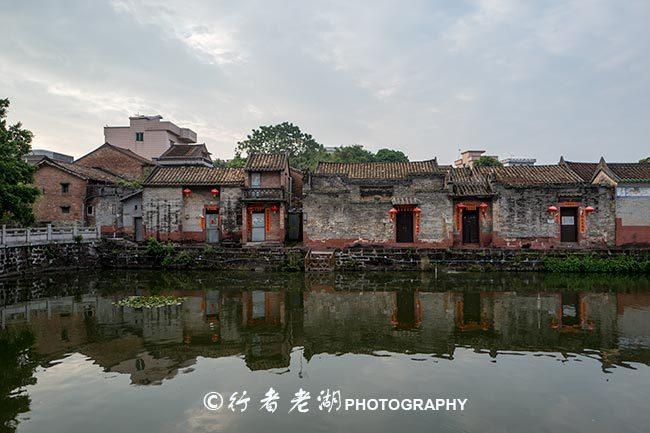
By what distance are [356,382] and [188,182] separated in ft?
67.7

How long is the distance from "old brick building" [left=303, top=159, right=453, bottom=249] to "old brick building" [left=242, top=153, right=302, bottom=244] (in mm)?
2032

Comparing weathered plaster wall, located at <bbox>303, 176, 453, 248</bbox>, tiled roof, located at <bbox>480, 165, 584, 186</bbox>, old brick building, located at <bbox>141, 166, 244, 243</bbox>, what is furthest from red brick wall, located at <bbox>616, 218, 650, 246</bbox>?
old brick building, located at <bbox>141, 166, 244, 243</bbox>

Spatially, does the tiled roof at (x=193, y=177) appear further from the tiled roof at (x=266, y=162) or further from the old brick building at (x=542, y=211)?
the old brick building at (x=542, y=211)

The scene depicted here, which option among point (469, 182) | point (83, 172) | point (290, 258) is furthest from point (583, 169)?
point (83, 172)

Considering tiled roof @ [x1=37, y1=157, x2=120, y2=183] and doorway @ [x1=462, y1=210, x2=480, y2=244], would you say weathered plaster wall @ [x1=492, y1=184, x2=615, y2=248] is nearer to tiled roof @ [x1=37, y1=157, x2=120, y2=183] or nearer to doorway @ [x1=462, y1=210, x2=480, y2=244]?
doorway @ [x1=462, y1=210, x2=480, y2=244]

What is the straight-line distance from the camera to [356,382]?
827 centimetres

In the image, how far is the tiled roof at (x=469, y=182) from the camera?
24.6 meters

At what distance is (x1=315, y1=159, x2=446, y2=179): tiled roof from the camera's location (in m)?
25.3

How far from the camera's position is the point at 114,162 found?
35906 mm

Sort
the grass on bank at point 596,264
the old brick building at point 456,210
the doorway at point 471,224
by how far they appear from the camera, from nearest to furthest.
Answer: the grass on bank at point 596,264 → the old brick building at point 456,210 → the doorway at point 471,224

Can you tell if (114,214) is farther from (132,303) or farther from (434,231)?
(434,231)

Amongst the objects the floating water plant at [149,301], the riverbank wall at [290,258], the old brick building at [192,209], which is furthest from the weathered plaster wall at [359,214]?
the floating water plant at [149,301]

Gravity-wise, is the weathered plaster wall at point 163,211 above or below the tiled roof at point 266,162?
below

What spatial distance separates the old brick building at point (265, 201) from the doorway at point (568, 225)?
15114 millimetres
